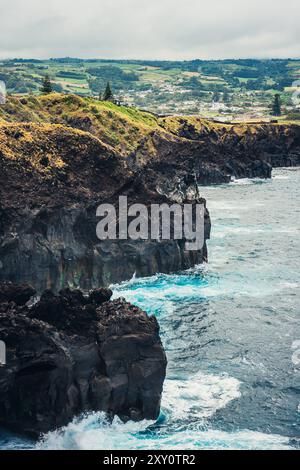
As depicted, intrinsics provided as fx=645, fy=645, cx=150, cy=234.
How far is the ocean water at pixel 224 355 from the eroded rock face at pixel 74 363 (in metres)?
1.42

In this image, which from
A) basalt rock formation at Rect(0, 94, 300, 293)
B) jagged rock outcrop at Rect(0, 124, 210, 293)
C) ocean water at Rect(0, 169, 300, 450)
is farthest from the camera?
basalt rock formation at Rect(0, 94, 300, 293)

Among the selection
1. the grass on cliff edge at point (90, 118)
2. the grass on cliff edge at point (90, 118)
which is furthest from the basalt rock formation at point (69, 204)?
the grass on cliff edge at point (90, 118)

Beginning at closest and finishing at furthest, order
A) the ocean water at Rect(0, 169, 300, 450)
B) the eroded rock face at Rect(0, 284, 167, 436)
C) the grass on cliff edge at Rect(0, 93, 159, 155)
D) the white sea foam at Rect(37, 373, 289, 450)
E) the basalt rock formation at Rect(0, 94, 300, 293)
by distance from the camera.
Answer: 1. the white sea foam at Rect(37, 373, 289, 450)
2. the eroded rock face at Rect(0, 284, 167, 436)
3. the ocean water at Rect(0, 169, 300, 450)
4. the basalt rock formation at Rect(0, 94, 300, 293)
5. the grass on cliff edge at Rect(0, 93, 159, 155)

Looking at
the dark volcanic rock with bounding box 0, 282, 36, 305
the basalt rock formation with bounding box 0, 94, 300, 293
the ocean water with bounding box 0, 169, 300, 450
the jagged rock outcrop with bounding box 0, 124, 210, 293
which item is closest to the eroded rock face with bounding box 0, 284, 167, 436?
the ocean water with bounding box 0, 169, 300, 450

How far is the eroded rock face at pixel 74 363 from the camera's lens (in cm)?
4872

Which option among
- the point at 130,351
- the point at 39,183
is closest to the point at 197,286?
the point at 39,183

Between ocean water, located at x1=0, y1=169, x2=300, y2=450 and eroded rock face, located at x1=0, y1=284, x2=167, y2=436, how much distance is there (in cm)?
142

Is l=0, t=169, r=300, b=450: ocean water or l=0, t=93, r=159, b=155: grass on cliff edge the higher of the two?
l=0, t=93, r=159, b=155: grass on cliff edge

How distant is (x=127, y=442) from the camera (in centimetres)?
4838

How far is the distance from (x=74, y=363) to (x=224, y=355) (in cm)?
2019

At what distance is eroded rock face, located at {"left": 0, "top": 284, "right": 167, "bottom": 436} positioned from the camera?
48.7 meters

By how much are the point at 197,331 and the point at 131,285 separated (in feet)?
58.2

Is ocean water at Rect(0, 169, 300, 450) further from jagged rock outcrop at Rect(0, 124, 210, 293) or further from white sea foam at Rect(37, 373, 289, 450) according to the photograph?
jagged rock outcrop at Rect(0, 124, 210, 293)

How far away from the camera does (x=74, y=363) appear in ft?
164
